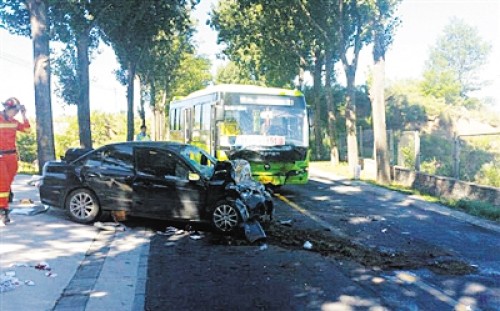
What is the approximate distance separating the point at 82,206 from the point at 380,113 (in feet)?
40.2

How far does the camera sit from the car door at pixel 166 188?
361 inches

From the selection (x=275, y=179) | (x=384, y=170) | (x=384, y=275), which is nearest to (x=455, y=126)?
(x=384, y=170)

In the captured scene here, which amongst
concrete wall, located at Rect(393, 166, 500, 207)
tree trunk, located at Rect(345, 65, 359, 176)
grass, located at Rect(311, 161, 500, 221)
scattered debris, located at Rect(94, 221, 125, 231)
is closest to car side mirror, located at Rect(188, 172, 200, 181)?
scattered debris, located at Rect(94, 221, 125, 231)

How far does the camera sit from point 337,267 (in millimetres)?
6816

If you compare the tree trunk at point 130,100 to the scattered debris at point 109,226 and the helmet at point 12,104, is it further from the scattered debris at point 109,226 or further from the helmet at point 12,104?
the scattered debris at point 109,226

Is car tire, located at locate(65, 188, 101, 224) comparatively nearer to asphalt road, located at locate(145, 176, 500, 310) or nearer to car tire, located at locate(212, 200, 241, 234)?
asphalt road, located at locate(145, 176, 500, 310)

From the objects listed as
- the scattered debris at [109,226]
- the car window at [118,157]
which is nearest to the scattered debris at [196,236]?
the scattered debris at [109,226]

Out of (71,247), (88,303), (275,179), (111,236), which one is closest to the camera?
(88,303)

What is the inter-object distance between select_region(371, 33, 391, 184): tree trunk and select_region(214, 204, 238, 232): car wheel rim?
419 inches

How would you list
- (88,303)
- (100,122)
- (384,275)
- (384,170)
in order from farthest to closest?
(100,122), (384,170), (384,275), (88,303)

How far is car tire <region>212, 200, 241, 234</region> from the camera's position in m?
8.81

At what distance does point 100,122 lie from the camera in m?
52.2

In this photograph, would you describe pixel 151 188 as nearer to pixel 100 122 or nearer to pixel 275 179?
pixel 275 179

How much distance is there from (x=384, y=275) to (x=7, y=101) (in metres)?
7.25
